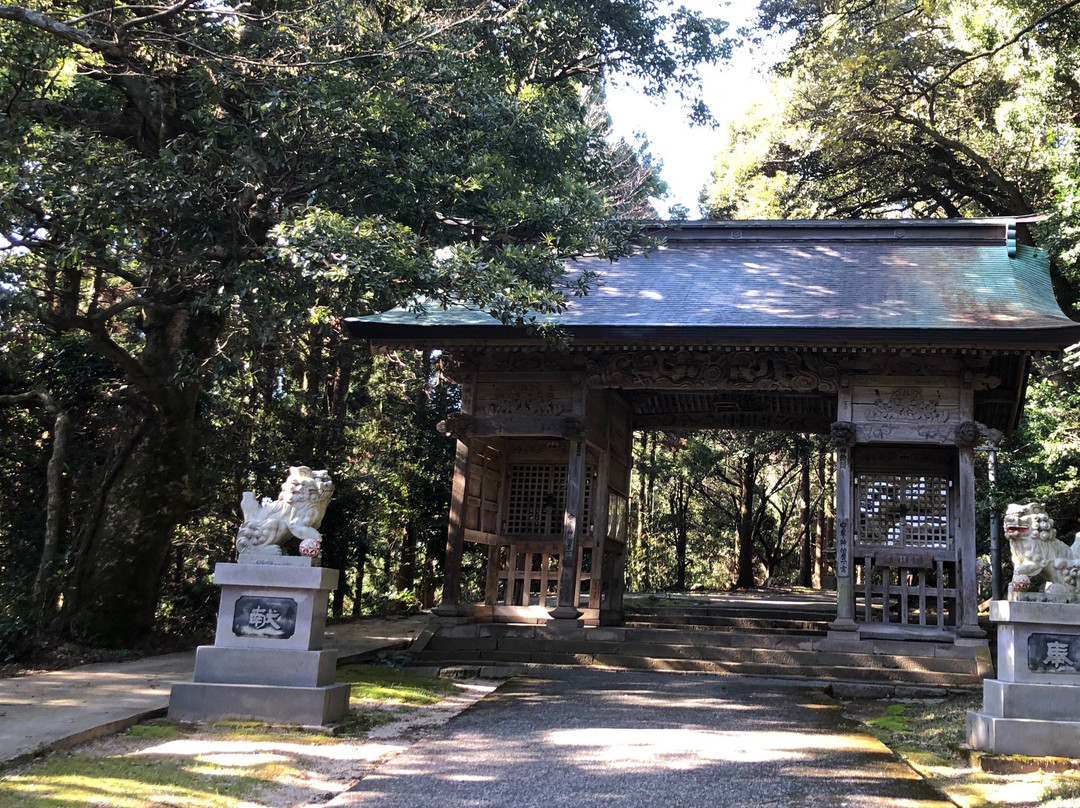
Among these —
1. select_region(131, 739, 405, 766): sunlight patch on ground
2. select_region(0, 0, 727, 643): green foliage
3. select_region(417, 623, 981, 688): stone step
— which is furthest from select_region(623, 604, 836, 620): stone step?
select_region(131, 739, 405, 766): sunlight patch on ground

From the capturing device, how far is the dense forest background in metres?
7.87

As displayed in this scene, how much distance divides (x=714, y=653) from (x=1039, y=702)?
4.53 meters

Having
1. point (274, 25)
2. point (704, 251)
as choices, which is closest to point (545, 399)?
point (704, 251)

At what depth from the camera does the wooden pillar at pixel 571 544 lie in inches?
440

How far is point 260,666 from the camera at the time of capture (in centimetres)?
646

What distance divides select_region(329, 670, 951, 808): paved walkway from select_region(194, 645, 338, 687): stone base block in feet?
3.08

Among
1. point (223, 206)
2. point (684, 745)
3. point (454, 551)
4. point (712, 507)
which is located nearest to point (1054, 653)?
point (684, 745)

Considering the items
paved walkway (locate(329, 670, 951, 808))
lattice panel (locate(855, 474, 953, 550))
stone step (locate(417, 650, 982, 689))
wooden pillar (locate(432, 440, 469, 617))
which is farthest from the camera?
lattice panel (locate(855, 474, 953, 550))

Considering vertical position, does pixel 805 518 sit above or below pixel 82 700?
above

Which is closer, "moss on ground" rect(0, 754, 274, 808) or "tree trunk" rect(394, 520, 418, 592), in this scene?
"moss on ground" rect(0, 754, 274, 808)

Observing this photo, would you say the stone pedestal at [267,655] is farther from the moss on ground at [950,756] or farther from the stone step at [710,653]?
the stone step at [710,653]

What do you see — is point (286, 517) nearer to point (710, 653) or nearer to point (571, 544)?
point (571, 544)

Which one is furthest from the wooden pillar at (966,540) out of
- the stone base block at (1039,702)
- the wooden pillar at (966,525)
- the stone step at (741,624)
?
the stone base block at (1039,702)

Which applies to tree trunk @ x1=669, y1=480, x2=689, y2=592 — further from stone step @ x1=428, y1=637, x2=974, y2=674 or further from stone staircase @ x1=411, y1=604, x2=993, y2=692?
stone step @ x1=428, y1=637, x2=974, y2=674
